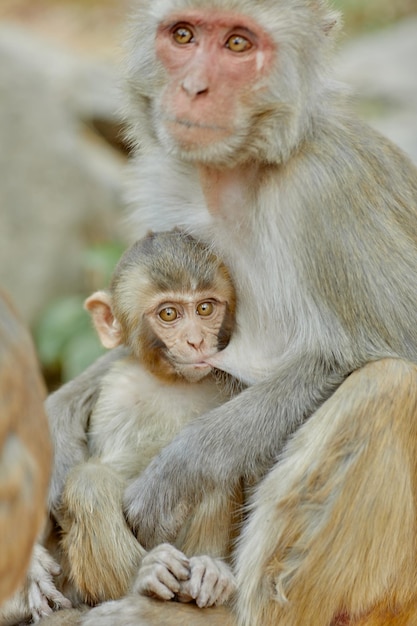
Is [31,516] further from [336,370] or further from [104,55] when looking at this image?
[104,55]

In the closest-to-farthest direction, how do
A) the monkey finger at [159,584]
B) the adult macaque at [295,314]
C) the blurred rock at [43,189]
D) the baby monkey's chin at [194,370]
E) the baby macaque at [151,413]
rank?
the adult macaque at [295,314], the monkey finger at [159,584], the baby macaque at [151,413], the baby monkey's chin at [194,370], the blurred rock at [43,189]

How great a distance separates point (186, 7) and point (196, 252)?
3.70ft

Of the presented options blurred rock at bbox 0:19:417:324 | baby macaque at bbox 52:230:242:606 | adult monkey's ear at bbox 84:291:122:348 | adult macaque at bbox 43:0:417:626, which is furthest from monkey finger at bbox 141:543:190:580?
blurred rock at bbox 0:19:417:324

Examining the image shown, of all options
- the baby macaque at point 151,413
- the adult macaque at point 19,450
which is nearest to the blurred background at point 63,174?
the baby macaque at point 151,413

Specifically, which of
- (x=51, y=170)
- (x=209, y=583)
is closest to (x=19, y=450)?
(x=209, y=583)

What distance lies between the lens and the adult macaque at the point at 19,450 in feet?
10.0

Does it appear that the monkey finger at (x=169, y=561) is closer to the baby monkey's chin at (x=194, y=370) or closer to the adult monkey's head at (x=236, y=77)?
the baby monkey's chin at (x=194, y=370)

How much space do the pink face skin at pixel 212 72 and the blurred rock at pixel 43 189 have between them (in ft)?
23.3

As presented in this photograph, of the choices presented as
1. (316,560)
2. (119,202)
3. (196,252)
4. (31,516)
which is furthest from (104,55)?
(31,516)

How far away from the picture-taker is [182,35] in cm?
509

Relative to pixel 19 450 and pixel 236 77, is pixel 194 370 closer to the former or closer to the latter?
pixel 236 77

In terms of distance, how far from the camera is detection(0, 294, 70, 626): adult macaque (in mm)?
3053

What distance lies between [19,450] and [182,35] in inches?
101

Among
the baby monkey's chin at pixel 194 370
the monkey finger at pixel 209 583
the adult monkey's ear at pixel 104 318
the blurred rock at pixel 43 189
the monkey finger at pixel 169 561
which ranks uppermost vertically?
the blurred rock at pixel 43 189
